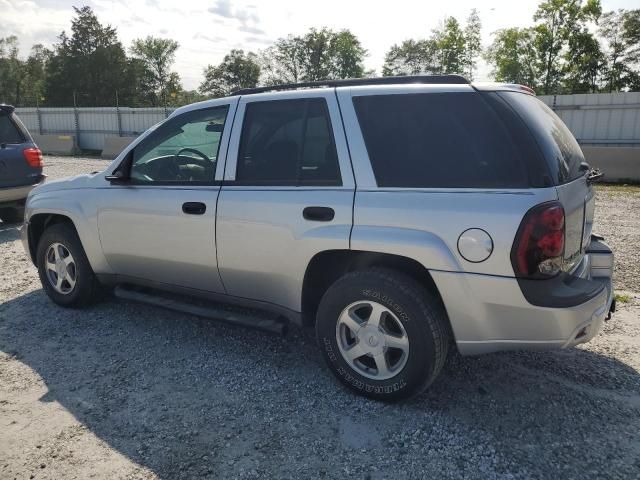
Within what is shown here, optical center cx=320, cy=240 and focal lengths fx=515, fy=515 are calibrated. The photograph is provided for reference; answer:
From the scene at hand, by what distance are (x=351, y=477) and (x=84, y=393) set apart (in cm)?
186

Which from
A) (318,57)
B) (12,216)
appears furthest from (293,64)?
(12,216)

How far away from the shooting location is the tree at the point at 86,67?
6125 centimetres

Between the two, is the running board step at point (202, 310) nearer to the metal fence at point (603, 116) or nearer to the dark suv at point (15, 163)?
the dark suv at point (15, 163)

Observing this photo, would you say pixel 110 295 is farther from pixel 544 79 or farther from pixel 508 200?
pixel 544 79

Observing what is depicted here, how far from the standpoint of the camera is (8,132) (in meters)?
7.87

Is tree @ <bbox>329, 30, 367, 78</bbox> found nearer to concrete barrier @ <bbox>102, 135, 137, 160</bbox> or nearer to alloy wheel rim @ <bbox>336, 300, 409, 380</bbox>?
concrete barrier @ <bbox>102, 135, 137, 160</bbox>

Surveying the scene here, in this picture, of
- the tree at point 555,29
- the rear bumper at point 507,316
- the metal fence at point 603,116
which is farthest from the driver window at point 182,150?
the tree at point 555,29

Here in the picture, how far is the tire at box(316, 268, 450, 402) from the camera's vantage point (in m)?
2.88

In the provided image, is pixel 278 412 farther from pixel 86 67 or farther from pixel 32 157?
pixel 86 67

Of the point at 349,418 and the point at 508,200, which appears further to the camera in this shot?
the point at 349,418

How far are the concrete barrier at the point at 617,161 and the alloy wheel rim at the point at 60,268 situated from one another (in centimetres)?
1225

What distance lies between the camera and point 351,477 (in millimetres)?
2498

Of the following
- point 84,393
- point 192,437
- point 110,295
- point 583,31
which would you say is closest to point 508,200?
point 192,437

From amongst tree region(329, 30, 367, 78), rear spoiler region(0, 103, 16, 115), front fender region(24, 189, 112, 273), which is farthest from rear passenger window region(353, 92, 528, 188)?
tree region(329, 30, 367, 78)
